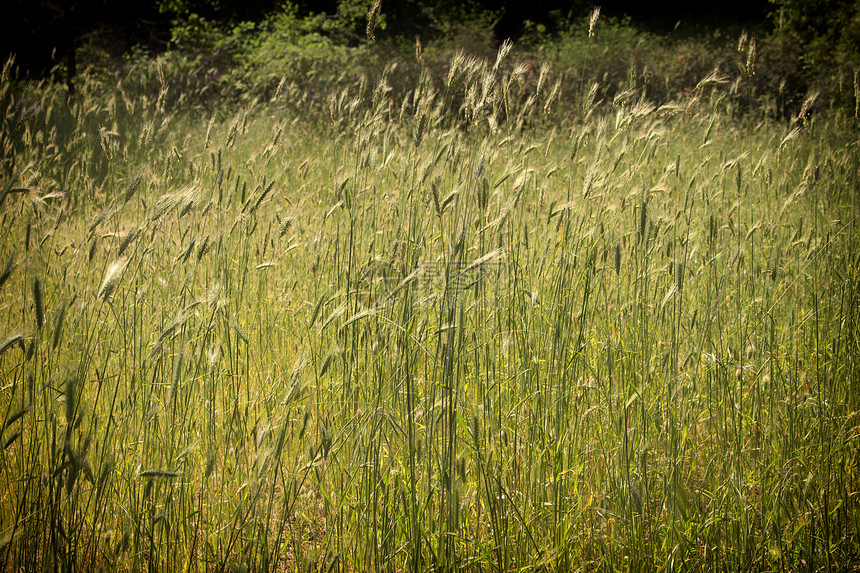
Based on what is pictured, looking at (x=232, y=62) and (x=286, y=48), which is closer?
(x=286, y=48)

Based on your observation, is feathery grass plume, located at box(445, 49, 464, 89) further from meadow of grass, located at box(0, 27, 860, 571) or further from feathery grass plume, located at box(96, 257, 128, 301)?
feathery grass plume, located at box(96, 257, 128, 301)

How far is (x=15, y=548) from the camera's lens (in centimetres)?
133

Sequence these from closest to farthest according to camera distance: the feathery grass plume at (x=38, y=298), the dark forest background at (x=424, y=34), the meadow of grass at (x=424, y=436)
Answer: the feathery grass plume at (x=38, y=298)
the meadow of grass at (x=424, y=436)
the dark forest background at (x=424, y=34)

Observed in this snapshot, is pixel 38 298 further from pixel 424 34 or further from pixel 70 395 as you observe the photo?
pixel 424 34

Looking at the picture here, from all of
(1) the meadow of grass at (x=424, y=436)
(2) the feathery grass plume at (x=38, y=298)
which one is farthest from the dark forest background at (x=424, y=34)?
(2) the feathery grass plume at (x=38, y=298)

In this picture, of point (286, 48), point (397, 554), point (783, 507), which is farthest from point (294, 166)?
point (286, 48)

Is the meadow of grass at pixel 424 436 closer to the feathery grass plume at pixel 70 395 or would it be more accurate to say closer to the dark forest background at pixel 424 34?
the feathery grass plume at pixel 70 395

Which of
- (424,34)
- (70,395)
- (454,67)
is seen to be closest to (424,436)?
(70,395)

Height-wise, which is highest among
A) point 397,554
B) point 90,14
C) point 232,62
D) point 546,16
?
point 546,16

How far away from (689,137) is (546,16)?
46.5ft

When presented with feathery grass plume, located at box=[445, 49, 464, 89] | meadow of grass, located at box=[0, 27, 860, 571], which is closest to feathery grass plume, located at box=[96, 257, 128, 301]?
meadow of grass, located at box=[0, 27, 860, 571]

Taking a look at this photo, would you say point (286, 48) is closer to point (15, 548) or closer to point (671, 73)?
point (671, 73)

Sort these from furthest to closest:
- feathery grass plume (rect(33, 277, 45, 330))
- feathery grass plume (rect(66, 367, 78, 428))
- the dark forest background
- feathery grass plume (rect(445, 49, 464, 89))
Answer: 1. the dark forest background
2. feathery grass plume (rect(445, 49, 464, 89))
3. feathery grass plume (rect(33, 277, 45, 330))
4. feathery grass plume (rect(66, 367, 78, 428))

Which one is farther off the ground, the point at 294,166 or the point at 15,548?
the point at 294,166
